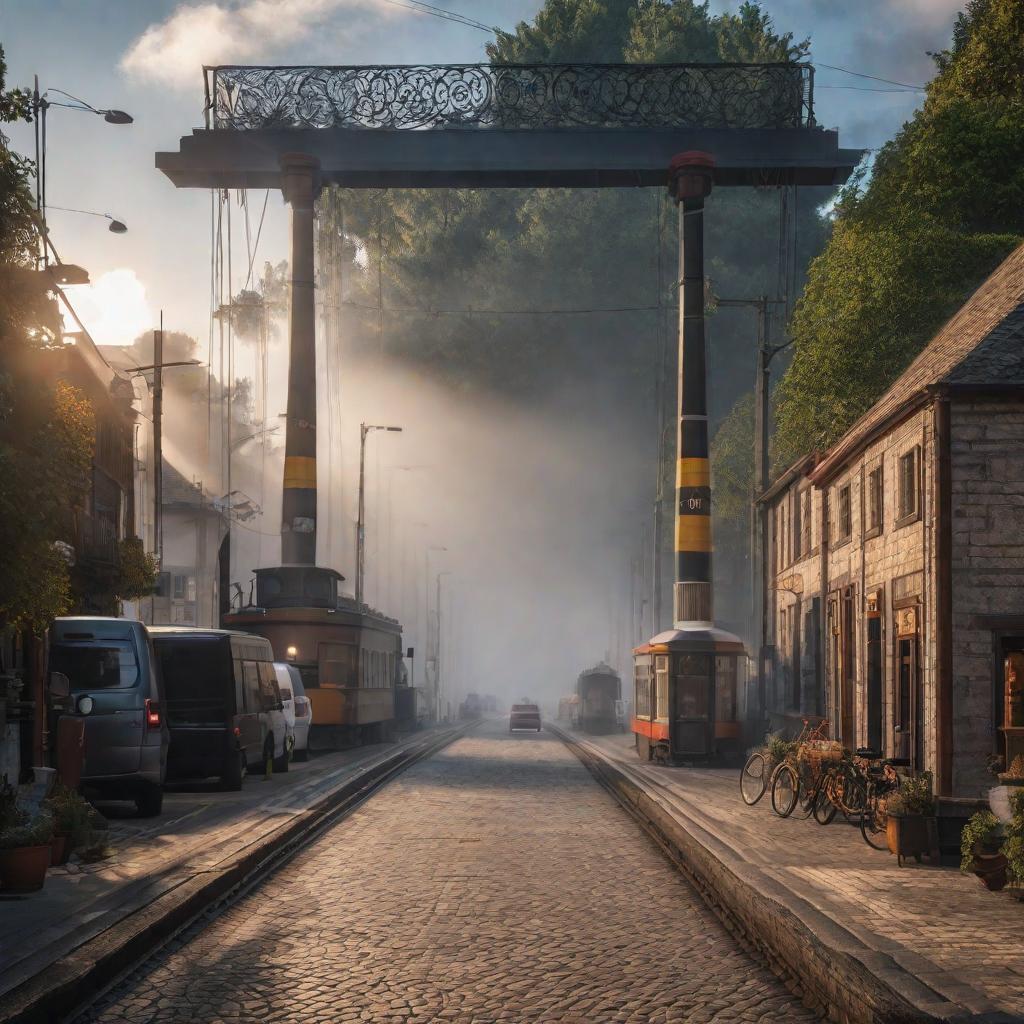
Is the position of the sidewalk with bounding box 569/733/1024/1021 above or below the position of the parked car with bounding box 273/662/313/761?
below

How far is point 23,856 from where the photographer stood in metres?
11.8

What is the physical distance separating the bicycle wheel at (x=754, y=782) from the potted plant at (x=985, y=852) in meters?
8.37

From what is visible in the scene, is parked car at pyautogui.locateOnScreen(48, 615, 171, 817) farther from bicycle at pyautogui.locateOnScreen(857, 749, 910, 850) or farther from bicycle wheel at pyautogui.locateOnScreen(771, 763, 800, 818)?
bicycle at pyautogui.locateOnScreen(857, 749, 910, 850)

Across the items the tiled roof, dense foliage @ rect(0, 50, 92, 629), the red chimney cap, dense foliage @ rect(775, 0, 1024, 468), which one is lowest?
dense foliage @ rect(0, 50, 92, 629)

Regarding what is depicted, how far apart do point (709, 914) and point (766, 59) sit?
223ft

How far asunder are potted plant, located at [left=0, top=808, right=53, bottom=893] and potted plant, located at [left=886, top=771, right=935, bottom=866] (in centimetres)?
790

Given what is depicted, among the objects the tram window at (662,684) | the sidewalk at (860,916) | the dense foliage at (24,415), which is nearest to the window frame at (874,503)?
the sidewalk at (860,916)

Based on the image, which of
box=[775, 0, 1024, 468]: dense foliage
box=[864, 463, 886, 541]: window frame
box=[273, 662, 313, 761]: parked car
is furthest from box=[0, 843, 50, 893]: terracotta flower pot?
box=[775, 0, 1024, 468]: dense foliage

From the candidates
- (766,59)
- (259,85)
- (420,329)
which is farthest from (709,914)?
(420,329)

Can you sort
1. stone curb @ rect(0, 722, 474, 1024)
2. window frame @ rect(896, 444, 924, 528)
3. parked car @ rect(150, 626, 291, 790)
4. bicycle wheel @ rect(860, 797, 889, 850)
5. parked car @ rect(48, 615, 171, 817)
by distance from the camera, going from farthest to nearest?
parked car @ rect(150, 626, 291, 790)
window frame @ rect(896, 444, 924, 528)
parked car @ rect(48, 615, 171, 817)
bicycle wheel @ rect(860, 797, 889, 850)
stone curb @ rect(0, 722, 474, 1024)

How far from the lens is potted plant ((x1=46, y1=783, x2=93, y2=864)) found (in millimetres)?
13812

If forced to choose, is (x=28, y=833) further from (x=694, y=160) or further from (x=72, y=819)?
(x=694, y=160)

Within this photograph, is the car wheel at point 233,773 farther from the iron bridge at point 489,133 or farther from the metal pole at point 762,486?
the iron bridge at point 489,133

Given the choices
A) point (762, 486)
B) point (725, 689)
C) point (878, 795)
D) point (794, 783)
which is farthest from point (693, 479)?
point (878, 795)
